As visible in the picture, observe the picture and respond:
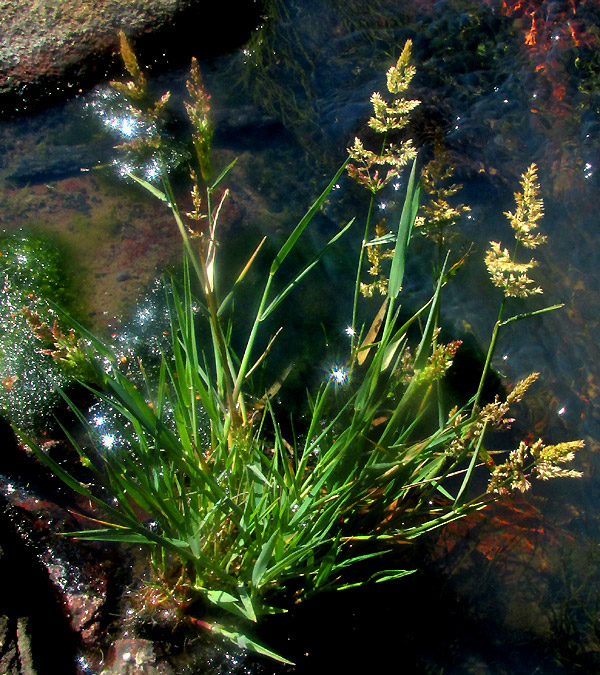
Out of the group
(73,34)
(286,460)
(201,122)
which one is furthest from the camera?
(73,34)

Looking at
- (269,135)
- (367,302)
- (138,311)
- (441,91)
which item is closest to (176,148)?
(269,135)

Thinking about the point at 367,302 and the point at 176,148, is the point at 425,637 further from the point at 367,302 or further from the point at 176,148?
the point at 176,148

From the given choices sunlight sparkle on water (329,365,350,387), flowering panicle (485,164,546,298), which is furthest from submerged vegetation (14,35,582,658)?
sunlight sparkle on water (329,365,350,387)

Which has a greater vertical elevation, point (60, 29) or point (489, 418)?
point (60, 29)

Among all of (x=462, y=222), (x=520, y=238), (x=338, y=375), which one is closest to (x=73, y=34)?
(x=462, y=222)

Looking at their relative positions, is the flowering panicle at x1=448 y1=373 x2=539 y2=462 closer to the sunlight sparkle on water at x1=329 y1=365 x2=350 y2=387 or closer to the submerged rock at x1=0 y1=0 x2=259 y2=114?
the sunlight sparkle on water at x1=329 y1=365 x2=350 y2=387

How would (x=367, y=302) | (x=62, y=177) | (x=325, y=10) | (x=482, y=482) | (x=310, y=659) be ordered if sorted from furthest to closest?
(x=325, y=10), (x=62, y=177), (x=367, y=302), (x=482, y=482), (x=310, y=659)

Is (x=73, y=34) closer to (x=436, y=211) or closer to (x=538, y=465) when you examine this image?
(x=436, y=211)

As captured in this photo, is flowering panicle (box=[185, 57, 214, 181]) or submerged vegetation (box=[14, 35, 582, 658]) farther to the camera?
submerged vegetation (box=[14, 35, 582, 658])
